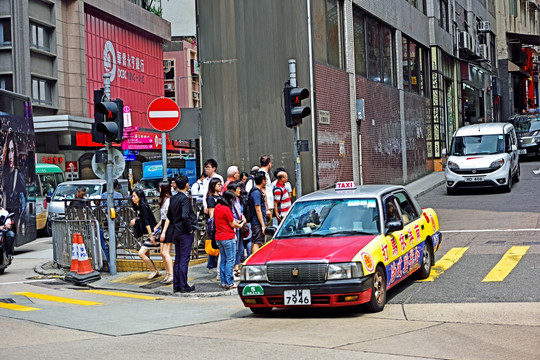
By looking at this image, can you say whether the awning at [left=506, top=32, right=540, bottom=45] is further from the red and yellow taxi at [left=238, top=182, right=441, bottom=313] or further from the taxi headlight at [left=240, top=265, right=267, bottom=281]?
the taxi headlight at [left=240, top=265, right=267, bottom=281]

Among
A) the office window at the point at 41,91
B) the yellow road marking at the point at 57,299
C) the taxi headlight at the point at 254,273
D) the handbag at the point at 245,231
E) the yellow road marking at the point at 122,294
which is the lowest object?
the yellow road marking at the point at 122,294

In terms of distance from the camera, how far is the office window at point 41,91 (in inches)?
1962

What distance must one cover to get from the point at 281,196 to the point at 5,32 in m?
35.6

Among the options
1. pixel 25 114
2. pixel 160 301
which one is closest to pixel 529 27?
pixel 25 114

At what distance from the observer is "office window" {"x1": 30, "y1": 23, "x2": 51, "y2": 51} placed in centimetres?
5028

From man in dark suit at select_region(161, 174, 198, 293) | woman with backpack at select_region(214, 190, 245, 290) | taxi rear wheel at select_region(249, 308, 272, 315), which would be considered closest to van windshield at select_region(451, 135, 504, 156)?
woman with backpack at select_region(214, 190, 245, 290)

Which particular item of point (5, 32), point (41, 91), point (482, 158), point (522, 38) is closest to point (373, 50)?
point (482, 158)

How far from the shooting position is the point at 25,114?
21312 millimetres

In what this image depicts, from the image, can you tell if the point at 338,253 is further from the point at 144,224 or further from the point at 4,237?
the point at 4,237

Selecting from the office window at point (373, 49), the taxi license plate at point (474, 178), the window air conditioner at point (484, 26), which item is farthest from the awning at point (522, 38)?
the taxi license plate at point (474, 178)

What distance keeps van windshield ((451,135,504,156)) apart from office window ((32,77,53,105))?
92.1ft

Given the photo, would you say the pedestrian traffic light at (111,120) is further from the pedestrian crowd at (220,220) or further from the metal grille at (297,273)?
the metal grille at (297,273)

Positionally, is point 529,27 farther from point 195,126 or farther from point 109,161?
point 109,161

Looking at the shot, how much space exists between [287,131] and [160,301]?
11068 mm
